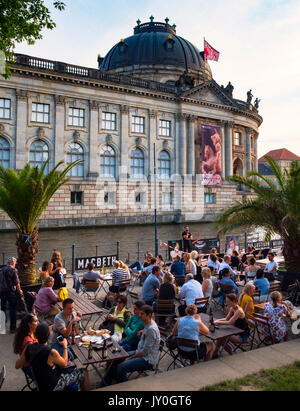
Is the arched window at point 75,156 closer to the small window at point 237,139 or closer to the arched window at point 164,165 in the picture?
the arched window at point 164,165

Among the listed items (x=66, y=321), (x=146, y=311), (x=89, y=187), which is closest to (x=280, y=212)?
(x=146, y=311)

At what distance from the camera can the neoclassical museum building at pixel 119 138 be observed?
31359 mm

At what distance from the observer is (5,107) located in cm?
3034

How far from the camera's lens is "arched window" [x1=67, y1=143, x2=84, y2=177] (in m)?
34.0

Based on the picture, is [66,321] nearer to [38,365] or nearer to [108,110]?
[38,365]

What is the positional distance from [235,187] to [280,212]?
116 feet

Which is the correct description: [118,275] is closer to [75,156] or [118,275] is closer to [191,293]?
[191,293]

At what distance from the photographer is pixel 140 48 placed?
5225 cm

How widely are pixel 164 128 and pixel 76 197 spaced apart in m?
14.1

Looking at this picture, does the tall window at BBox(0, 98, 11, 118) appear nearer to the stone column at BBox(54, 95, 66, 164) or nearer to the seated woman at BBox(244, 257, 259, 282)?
the stone column at BBox(54, 95, 66, 164)

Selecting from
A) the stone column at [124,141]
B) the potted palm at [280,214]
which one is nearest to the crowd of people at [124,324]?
the potted palm at [280,214]

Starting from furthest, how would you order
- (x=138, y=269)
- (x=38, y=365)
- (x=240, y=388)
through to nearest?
(x=138, y=269)
(x=240, y=388)
(x=38, y=365)

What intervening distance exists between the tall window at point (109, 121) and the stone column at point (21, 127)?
26.9ft

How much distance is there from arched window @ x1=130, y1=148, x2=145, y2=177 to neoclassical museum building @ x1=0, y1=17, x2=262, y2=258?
4.8 inches
